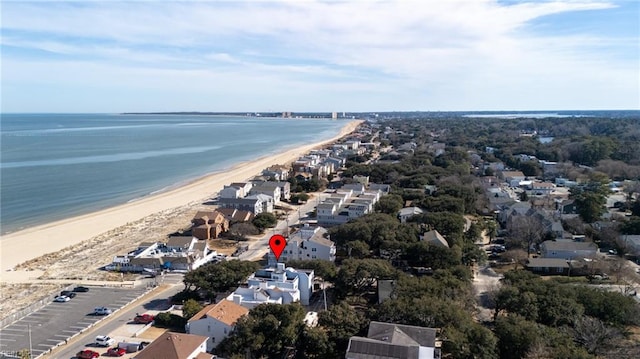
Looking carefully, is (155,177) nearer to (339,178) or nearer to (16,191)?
(16,191)

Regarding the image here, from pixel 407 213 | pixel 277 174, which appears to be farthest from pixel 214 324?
pixel 277 174

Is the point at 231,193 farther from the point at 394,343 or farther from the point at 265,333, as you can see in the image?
the point at 394,343

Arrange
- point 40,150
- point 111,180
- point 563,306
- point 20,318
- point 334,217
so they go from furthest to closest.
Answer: point 40,150 → point 111,180 → point 334,217 → point 20,318 → point 563,306

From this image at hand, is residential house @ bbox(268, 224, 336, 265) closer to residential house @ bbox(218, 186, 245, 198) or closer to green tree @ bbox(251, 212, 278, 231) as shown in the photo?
green tree @ bbox(251, 212, 278, 231)

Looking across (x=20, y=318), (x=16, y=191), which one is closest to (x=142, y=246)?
(x=20, y=318)

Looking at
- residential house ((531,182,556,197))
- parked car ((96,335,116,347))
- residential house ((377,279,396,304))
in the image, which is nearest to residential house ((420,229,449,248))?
residential house ((377,279,396,304))
